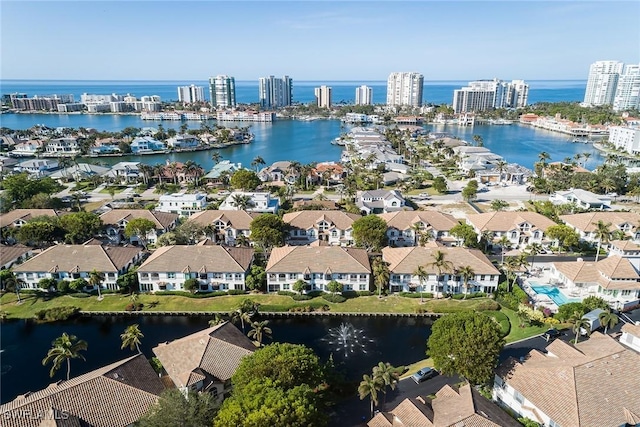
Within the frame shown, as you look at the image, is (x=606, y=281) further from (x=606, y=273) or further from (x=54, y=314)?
(x=54, y=314)

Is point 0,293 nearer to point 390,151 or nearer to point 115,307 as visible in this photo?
point 115,307

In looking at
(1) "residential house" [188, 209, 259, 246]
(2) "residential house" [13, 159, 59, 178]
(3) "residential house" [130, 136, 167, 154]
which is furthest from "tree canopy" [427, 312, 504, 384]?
(3) "residential house" [130, 136, 167, 154]

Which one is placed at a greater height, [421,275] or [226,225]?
[421,275]

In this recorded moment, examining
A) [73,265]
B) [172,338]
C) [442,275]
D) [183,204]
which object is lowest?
[172,338]

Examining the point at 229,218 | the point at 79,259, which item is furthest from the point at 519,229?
the point at 79,259

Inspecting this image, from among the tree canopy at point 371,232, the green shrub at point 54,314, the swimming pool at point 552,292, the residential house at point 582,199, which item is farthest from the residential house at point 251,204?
the residential house at point 582,199

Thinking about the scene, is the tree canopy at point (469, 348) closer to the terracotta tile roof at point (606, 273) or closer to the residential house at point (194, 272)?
the terracotta tile roof at point (606, 273)

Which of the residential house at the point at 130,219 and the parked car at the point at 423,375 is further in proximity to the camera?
the residential house at the point at 130,219
